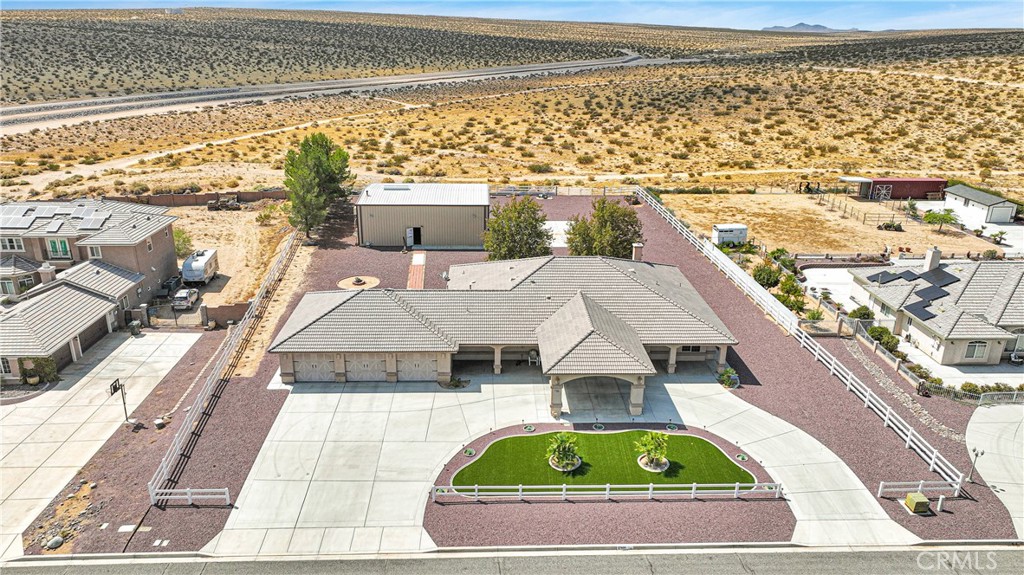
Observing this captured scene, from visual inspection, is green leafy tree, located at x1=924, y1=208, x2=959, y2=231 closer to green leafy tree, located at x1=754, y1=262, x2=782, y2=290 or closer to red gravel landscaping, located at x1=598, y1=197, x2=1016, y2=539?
green leafy tree, located at x1=754, y1=262, x2=782, y2=290

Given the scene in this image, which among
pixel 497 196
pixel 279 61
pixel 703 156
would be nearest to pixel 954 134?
pixel 703 156

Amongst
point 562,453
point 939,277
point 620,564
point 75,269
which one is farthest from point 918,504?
point 75,269

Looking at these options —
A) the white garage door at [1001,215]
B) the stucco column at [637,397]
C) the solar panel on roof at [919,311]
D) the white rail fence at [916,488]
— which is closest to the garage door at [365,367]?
the stucco column at [637,397]

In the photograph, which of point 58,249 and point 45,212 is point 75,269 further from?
point 45,212

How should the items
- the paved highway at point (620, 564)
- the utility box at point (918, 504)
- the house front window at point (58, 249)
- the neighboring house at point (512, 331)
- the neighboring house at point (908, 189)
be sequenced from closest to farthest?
the paved highway at point (620, 564) < the utility box at point (918, 504) < the neighboring house at point (512, 331) < the house front window at point (58, 249) < the neighboring house at point (908, 189)

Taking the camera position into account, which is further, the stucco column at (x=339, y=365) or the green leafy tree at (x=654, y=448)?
the stucco column at (x=339, y=365)

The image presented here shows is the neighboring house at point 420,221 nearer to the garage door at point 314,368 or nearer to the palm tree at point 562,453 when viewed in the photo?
the garage door at point 314,368

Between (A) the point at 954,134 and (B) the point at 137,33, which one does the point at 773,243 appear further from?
(B) the point at 137,33
